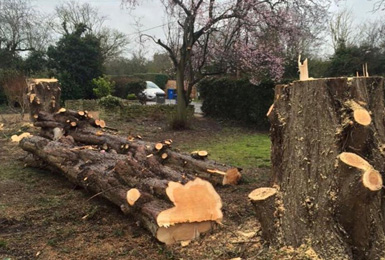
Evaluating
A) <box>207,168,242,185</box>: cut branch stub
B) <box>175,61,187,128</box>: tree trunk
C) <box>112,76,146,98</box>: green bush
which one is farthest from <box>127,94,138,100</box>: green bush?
<box>207,168,242,185</box>: cut branch stub

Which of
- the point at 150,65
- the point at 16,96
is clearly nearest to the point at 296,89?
the point at 16,96

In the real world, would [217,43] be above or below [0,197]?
above

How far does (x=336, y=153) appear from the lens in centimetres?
281

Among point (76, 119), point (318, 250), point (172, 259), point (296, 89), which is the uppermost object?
point (296, 89)

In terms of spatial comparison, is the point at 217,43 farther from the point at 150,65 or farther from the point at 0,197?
the point at 150,65

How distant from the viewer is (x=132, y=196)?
392cm

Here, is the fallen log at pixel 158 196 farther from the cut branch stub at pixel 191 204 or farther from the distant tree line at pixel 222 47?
the distant tree line at pixel 222 47

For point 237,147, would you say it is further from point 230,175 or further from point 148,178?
point 148,178

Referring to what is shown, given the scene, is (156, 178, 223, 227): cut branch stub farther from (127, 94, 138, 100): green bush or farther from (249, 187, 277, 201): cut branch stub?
(127, 94, 138, 100): green bush

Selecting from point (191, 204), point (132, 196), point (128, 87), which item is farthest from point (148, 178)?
point (128, 87)

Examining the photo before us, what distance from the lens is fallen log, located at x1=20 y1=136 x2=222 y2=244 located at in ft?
11.6

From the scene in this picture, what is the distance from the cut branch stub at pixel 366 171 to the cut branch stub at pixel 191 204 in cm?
145

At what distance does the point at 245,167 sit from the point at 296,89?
396cm

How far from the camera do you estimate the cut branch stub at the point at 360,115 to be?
272 centimetres
